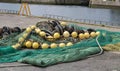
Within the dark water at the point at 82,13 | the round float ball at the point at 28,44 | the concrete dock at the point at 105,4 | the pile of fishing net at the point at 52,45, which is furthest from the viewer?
the concrete dock at the point at 105,4

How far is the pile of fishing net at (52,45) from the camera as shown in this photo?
8819 mm

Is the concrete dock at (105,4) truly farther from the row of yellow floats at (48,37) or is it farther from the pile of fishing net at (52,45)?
the row of yellow floats at (48,37)

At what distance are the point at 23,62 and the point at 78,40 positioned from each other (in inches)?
102

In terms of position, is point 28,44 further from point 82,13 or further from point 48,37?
point 82,13

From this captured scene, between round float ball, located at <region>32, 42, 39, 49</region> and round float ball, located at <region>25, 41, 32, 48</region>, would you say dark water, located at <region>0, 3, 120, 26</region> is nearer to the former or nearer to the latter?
round float ball, located at <region>25, 41, 32, 48</region>

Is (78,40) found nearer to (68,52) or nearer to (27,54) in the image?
(68,52)

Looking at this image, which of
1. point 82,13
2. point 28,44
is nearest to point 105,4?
point 82,13

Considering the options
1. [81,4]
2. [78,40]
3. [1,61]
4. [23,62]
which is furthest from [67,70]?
[81,4]

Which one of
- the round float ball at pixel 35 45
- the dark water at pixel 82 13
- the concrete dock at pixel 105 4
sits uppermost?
the round float ball at pixel 35 45

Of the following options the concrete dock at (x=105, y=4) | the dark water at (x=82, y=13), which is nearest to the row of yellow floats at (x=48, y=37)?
the dark water at (x=82, y=13)

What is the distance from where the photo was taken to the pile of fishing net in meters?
8.82

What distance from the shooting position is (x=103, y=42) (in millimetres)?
10555

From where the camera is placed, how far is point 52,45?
1001 cm

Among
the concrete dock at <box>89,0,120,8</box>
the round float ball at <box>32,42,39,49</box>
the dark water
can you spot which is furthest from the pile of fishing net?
the concrete dock at <box>89,0,120,8</box>
